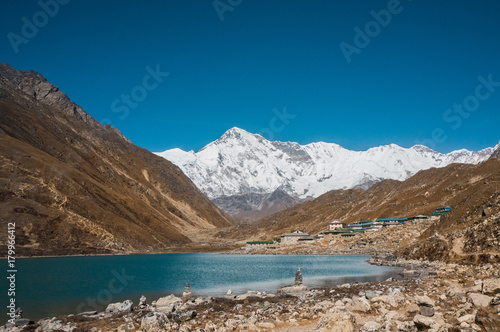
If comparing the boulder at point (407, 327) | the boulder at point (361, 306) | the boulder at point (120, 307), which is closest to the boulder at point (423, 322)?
the boulder at point (407, 327)

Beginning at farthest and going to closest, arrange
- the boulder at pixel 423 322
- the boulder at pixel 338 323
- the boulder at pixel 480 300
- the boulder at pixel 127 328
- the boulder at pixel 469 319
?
the boulder at pixel 127 328 < the boulder at pixel 338 323 < the boulder at pixel 480 300 < the boulder at pixel 423 322 < the boulder at pixel 469 319

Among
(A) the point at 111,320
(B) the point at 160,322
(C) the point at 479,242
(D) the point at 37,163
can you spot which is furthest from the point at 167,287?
(D) the point at 37,163

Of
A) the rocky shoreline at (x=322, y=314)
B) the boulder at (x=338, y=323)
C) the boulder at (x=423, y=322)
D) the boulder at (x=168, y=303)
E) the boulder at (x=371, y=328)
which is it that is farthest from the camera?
the boulder at (x=168, y=303)

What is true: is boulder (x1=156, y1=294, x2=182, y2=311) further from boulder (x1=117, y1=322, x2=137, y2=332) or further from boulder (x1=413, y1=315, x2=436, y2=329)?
boulder (x1=413, y1=315, x2=436, y2=329)

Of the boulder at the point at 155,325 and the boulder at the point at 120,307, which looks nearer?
the boulder at the point at 155,325

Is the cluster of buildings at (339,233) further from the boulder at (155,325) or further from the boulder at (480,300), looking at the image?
the boulder at (480,300)

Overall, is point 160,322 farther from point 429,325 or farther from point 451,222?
→ point 451,222

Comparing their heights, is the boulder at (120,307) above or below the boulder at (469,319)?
below

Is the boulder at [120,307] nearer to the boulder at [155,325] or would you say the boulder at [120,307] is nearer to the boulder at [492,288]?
the boulder at [155,325]

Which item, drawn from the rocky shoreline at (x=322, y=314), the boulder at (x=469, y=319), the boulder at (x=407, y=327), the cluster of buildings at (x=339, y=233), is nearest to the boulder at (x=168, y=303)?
the rocky shoreline at (x=322, y=314)

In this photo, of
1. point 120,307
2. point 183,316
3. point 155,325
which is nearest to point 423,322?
point 155,325

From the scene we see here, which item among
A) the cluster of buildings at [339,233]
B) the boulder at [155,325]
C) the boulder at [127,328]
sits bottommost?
the boulder at [127,328]
